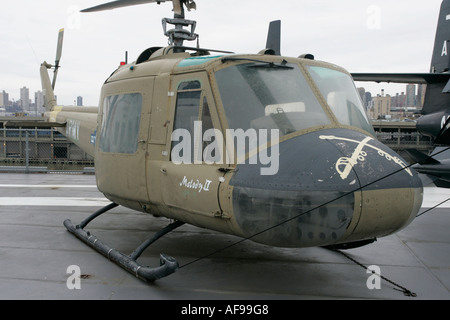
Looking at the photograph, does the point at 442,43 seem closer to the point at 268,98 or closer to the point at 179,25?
the point at 179,25

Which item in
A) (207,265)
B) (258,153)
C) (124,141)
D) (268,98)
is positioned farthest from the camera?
(124,141)

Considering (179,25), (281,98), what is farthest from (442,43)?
(281,98)

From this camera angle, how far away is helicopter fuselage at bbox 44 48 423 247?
3.77 metres

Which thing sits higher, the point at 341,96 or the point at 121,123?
the point at 341,96

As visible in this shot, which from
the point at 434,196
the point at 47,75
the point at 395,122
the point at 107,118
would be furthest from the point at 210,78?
the point at 395,122

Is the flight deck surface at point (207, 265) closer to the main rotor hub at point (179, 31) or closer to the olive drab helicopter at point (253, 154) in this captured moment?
the olive drab helicopter at point (253, 154)

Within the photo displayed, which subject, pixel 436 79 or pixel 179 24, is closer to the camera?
pixel 179 24

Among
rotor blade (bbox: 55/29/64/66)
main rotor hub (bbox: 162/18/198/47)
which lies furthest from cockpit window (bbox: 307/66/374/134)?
rotor blade (bbox: 55/29/64/66)

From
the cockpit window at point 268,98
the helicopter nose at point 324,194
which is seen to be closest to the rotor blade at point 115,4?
the cockpit window at point 268,98

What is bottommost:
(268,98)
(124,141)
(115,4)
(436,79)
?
(124,141)

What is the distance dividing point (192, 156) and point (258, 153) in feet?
2.96

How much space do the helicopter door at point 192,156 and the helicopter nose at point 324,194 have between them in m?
0.39

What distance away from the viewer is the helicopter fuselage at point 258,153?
3.77m

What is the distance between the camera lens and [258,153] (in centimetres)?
412
